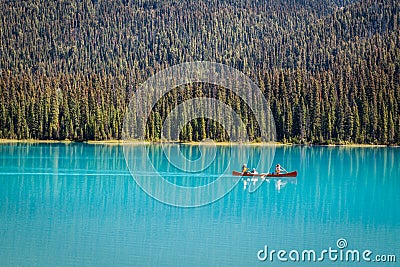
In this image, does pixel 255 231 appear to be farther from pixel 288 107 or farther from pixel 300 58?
pixel 300 58

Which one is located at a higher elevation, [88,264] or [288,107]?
[288,107]

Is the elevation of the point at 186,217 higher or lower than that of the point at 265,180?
lower

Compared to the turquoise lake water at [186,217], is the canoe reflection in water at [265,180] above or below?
above

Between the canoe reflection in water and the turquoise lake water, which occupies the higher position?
the canoe reflection in water

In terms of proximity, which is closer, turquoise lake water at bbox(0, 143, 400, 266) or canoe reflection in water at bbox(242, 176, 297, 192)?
turquoise lake water at bbox(0, 143, 400, 266)

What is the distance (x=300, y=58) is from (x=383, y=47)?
126 ft

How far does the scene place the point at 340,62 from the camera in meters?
172

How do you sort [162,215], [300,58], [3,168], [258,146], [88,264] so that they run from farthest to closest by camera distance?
[300,58] → [258,146] → [3,168] → [162,215] → [88,264]

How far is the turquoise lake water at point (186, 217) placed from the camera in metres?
29.1

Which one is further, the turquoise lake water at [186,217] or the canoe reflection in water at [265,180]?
the canoe reflection in water at [265,180]

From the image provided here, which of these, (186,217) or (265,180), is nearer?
(186,217)

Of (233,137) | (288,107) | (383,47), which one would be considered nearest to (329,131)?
(288,107)

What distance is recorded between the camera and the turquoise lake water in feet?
95.5

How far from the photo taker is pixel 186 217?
37.1 m
